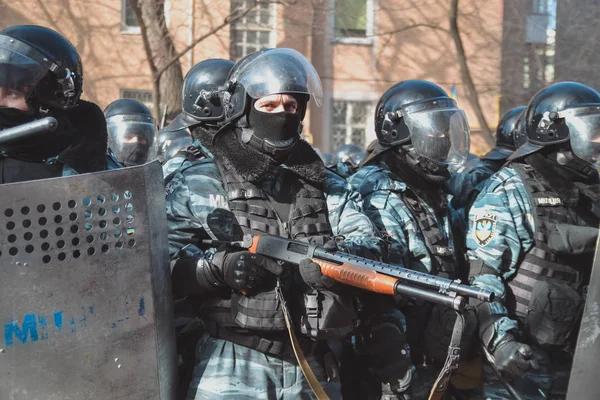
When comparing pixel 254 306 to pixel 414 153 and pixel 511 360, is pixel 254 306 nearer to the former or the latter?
pixel 511 360

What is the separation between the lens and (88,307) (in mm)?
2510

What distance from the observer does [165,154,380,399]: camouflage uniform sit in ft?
9.57

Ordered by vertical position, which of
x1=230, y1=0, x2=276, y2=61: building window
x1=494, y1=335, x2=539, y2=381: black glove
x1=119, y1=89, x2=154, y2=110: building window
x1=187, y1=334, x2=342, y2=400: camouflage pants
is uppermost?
x1=230, y1=0, x2=276, y2=61: building window

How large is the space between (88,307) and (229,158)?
3.06ft

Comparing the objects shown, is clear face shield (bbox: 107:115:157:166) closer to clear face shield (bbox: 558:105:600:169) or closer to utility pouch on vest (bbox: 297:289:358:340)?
clear face shield (bbox: 558:105:600:169)

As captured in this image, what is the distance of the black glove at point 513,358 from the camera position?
340cm

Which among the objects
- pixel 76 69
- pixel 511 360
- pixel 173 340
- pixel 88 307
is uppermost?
pixel 76 69

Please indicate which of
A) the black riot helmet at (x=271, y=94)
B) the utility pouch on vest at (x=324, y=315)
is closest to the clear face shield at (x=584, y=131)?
the black riot helmet at (x=271, y=94)

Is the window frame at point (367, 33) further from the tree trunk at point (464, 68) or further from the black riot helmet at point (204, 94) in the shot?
the black riot helmet at point (204, 94)

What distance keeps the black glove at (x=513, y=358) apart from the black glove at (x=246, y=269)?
122 cm

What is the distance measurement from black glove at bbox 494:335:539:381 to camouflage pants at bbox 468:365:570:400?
589mm

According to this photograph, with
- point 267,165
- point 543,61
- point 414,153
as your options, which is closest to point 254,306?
point 267,165

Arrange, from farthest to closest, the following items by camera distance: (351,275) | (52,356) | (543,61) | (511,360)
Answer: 1. (543,61)
2. (511,360)
3. (351,275)
4. (52,356)

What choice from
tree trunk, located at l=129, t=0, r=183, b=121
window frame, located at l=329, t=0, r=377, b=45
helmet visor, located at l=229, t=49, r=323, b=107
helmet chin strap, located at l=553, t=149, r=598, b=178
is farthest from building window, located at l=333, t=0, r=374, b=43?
helmet visor, located at l=229, t=49, r=323, b=107
